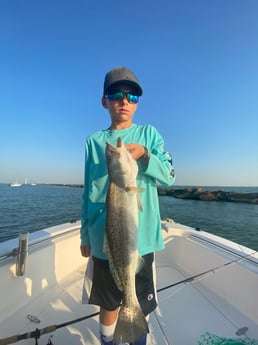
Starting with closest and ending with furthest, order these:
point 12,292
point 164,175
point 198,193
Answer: point 164,175
point 12,292
point 198,193

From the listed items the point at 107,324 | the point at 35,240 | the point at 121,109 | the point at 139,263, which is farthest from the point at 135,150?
the point at 35,240

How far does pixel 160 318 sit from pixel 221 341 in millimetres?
799

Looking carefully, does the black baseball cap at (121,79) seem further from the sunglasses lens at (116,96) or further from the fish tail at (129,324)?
the fish tail at (129,324)

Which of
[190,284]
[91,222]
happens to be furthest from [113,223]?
[190,284]

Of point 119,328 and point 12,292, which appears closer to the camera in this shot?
point 119,328

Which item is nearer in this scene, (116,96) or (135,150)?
(135,150)

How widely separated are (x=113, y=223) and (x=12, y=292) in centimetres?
213

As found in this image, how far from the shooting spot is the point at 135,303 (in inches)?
67.7

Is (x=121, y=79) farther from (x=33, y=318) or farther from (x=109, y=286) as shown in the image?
(x=33, y=318)

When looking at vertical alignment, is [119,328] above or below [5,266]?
below

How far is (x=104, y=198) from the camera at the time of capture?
1.99 metres

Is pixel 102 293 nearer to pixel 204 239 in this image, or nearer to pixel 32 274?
pixel 32 274

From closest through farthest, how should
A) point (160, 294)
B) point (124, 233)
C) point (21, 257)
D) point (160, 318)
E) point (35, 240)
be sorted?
point (124, 233) → point (21, 257) → point (160, 318) → point (35, 240) → point (160, 294)

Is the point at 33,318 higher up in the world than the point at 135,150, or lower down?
lower down
